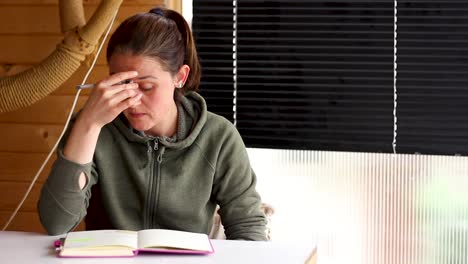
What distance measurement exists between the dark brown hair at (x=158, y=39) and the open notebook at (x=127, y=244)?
52 cm

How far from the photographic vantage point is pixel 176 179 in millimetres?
2092

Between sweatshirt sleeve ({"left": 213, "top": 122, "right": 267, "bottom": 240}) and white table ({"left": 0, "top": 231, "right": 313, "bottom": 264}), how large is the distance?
31 centimetres

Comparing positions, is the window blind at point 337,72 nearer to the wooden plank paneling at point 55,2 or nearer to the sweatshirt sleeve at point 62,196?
the wooden plank paneling at point 55,2

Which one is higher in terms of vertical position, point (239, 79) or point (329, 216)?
point (239, 79)

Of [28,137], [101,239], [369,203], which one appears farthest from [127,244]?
[28,137]

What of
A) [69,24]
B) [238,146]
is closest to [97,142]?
[238,146]

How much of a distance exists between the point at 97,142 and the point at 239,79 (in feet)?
2.51

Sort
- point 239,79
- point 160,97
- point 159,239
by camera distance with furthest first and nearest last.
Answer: point 239,79
point 160,97
point 159,239

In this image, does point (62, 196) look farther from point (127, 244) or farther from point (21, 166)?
point (21, 166)

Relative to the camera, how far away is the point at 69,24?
8.26 ft

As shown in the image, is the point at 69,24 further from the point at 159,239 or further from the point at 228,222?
the point at 159,239

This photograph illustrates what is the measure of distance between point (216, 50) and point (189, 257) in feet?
4.03

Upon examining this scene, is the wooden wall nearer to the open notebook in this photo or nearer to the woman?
the woman

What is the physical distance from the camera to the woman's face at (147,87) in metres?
2.00
